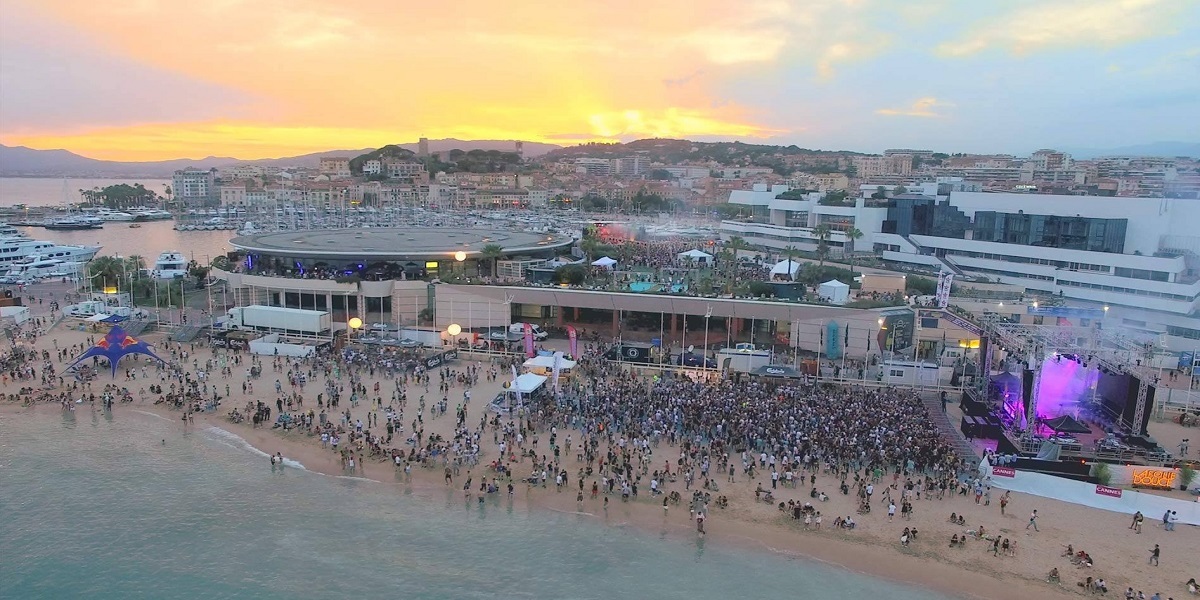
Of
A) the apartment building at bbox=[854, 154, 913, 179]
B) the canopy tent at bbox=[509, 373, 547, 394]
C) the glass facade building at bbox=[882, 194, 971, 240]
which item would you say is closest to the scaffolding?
the canopy tent at bbox=[509, 373, 547, 394]

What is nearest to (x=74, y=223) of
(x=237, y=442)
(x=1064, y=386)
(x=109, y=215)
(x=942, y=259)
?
(x=109, y=215)

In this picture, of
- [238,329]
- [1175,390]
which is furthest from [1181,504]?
[238,329]

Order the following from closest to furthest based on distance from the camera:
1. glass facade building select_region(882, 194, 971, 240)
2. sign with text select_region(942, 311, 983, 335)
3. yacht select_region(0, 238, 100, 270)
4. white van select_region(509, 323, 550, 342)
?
sign with text select_region(942, 311, 983, 335), white van select_region(509, 323, 550, 342), glass facade building select_region(882, 194, 971, 240), yacht select_region(0, 238, 100, 270)

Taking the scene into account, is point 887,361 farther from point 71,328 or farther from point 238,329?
point 71,328

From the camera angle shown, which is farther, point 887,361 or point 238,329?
point 238,329

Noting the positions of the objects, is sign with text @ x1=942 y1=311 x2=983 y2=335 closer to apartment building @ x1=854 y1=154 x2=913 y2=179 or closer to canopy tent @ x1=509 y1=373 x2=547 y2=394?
canopy tent @ x1=509 y1=373 x2=547 y2=394

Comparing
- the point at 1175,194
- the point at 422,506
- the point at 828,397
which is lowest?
the point at 422,506

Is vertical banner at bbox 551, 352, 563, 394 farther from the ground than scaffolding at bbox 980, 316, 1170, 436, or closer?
closer

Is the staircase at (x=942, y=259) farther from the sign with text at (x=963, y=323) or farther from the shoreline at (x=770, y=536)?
the shoreline at (x=770, y=536)
